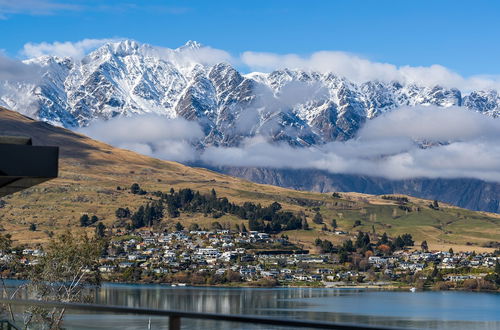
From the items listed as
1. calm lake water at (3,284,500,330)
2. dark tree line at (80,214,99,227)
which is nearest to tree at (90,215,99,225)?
dark tree line at (80,214,99,227)

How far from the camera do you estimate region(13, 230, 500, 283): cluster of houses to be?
169625 mm

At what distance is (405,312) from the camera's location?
4075 inches

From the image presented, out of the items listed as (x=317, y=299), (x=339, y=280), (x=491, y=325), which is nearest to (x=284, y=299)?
(x=317, y=299)

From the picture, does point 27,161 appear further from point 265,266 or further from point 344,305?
point 265,266

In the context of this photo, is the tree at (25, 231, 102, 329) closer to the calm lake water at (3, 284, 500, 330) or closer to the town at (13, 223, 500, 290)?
the calm lake water at (3, 284, 500, 330)

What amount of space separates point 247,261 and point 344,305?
237 ft

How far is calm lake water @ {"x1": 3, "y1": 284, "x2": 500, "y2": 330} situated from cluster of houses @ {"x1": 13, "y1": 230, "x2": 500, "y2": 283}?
24628mm

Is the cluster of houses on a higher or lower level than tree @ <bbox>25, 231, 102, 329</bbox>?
lower

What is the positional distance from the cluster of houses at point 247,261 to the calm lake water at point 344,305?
24.6m

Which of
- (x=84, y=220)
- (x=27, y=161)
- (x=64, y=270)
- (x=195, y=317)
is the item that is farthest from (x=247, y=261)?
(x=195, y=317)

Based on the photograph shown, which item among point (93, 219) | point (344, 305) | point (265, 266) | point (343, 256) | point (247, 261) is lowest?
point (344, 305)

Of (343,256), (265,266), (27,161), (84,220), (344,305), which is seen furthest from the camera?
(343,256)

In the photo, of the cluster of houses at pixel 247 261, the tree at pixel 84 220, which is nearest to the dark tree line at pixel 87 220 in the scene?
the tree at pixel 84 220

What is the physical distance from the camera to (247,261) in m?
183
